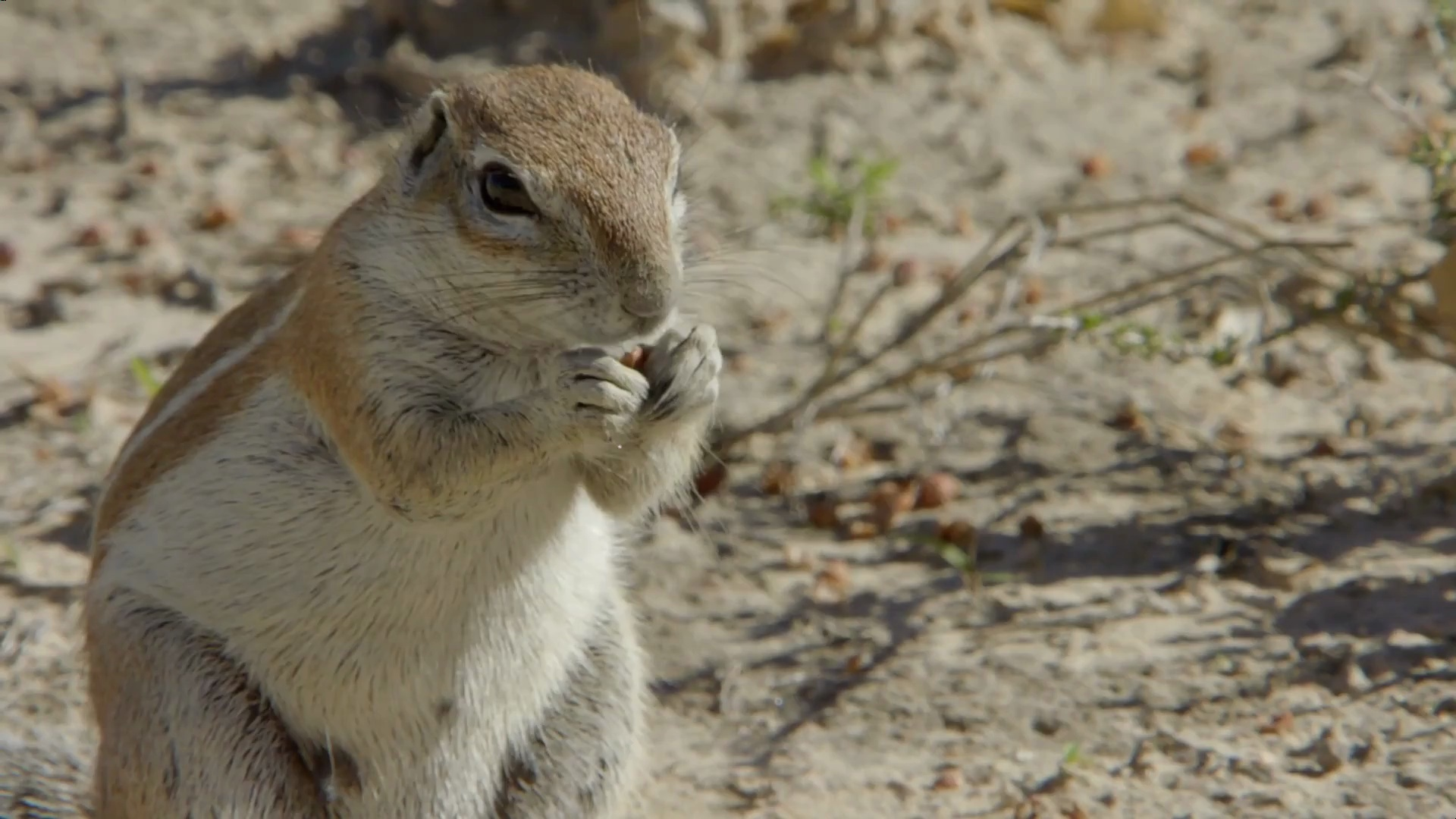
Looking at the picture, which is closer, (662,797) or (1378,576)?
(662,797)

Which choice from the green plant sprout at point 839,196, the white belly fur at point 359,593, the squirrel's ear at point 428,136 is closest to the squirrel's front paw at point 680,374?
the white belly fur at point 359,593

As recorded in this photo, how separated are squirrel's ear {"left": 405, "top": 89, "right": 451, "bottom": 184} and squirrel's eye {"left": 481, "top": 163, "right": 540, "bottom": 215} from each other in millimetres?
285

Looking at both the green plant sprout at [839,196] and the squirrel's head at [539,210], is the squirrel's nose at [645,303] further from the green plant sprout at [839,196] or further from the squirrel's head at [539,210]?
the green plant sprout at [839,196]

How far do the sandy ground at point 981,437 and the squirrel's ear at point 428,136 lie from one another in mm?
633

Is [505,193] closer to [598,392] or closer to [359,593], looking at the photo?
[598,392]

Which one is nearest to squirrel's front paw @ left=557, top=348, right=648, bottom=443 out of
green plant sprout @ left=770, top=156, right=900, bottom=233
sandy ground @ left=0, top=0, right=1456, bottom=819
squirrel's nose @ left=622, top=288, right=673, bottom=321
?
squirrel's nose @ left=622, top=288, right=673, bottom=321

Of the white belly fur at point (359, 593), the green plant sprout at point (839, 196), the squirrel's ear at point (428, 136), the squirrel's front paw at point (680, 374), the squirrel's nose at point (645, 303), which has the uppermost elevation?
the squirrel's ear at point (428, 136)

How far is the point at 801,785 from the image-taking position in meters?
4.18

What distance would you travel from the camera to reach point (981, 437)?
17.8 ft

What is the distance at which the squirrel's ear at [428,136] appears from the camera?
141 inches

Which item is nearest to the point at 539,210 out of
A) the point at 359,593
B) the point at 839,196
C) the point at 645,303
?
the point at 645,303

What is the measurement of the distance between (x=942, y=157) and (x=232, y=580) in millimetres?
3818

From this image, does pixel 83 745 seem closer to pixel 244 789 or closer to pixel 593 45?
pixel 244 789

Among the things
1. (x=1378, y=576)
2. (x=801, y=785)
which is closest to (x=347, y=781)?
(x=801, y=785)
